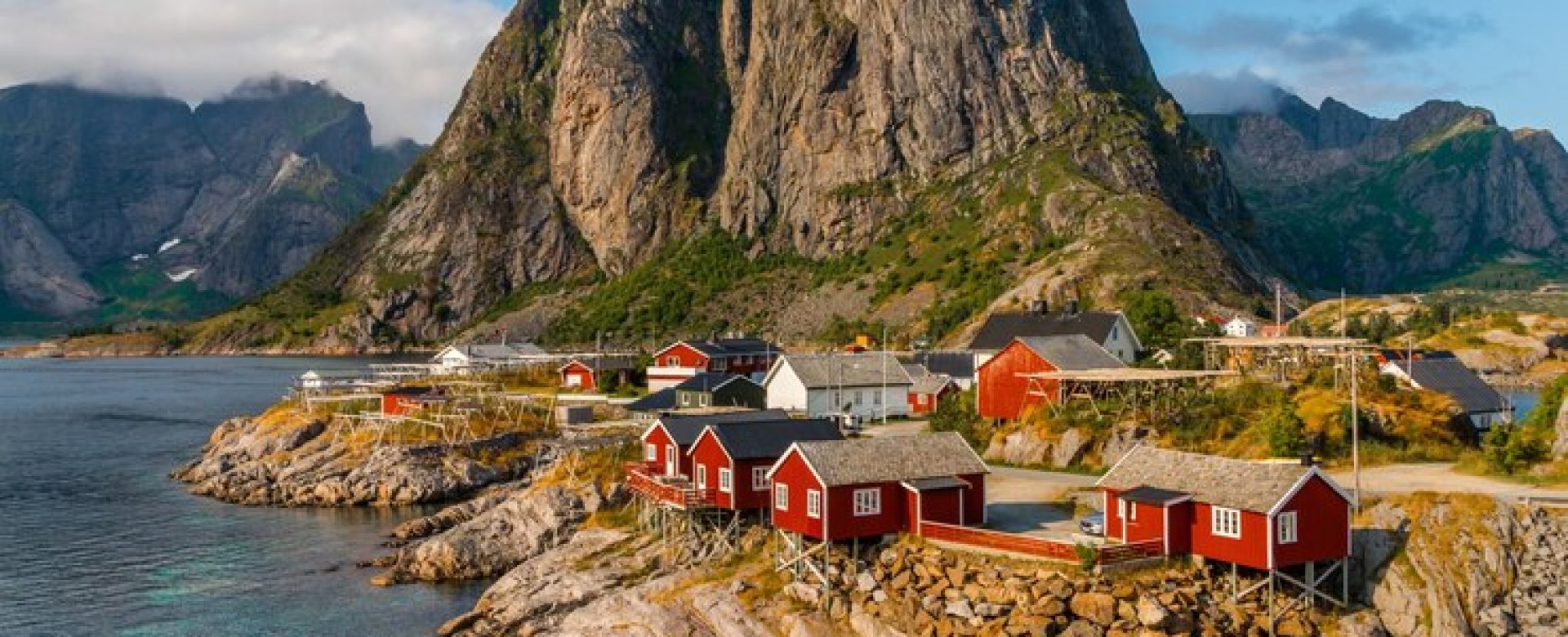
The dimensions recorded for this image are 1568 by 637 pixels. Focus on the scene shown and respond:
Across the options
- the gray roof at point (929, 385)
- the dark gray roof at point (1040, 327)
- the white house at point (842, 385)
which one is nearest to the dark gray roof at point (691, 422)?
the white house at point (842, 385)

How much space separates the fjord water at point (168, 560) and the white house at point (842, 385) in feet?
86.0

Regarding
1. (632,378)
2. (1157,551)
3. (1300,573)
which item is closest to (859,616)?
(1157,551)

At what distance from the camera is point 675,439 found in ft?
199

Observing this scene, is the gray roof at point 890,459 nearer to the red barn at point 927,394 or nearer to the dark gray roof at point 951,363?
the red barn at point 927,394

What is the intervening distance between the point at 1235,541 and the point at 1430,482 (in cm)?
1371

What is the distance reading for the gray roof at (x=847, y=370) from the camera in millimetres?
87938

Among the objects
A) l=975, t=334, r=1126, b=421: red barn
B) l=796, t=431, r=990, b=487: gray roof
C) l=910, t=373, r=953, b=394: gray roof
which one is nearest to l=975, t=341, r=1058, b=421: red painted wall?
l=975, t=334, r=1126, b=421: red barn

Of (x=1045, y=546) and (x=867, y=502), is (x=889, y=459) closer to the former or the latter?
(x=867, y=502)

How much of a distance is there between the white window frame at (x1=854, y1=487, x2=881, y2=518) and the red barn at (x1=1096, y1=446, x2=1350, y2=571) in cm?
811

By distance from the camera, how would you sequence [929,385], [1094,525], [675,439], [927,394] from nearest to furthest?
[1094,525]
[675,439]
[927,394]
[929,385]

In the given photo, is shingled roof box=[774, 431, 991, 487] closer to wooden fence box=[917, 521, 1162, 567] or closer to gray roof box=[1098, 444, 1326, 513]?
wooden fence box=[917, 521, 1162, 567]

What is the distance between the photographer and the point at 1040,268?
164m

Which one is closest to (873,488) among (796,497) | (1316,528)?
(796,497)

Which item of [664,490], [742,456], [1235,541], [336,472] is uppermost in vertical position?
[742,456]
